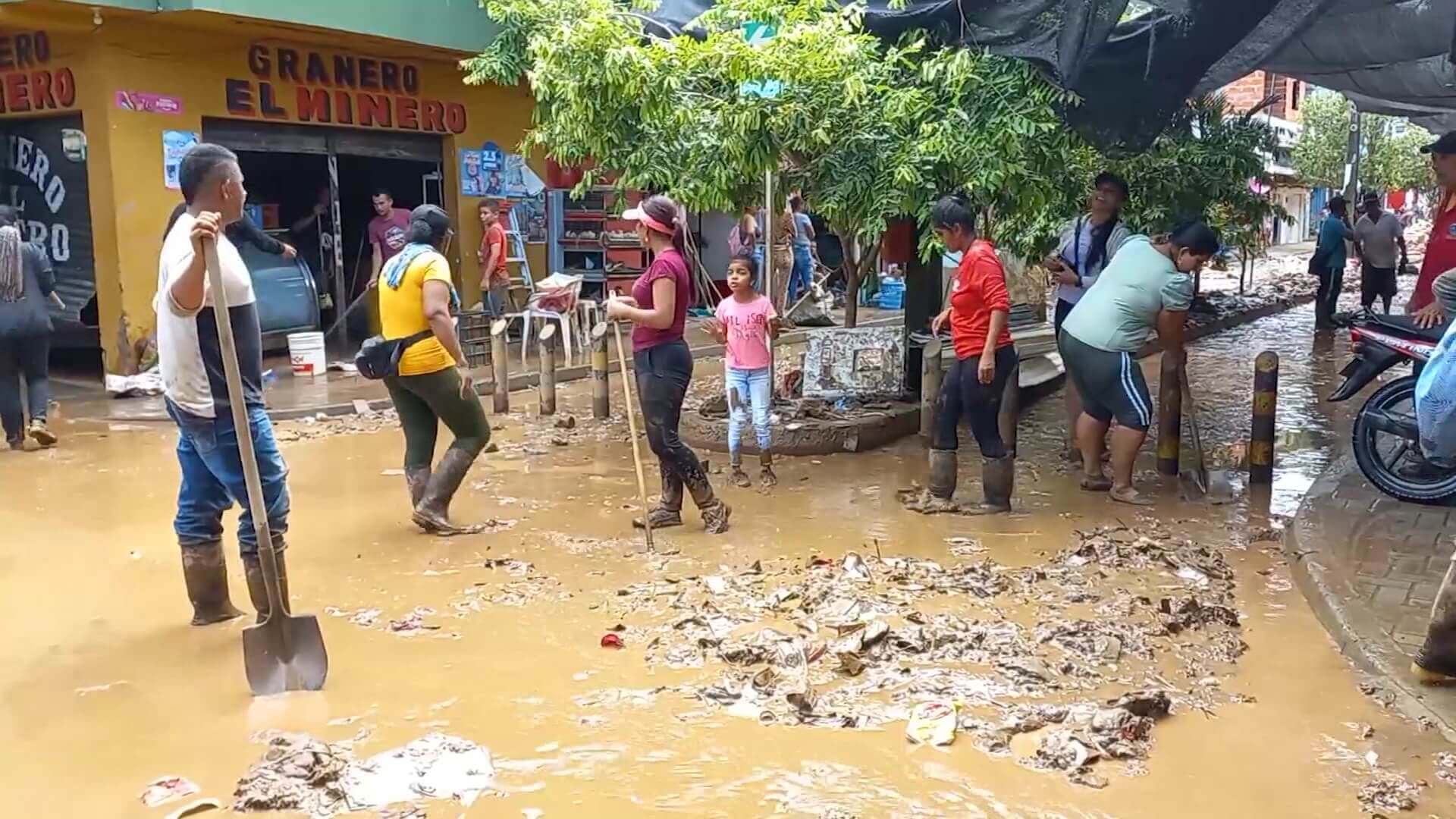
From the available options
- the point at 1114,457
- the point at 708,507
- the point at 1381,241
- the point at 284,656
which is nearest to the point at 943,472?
the point at 1114,457

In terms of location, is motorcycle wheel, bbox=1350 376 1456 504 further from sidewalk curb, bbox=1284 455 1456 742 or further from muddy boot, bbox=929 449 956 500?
muddy boot, bbox=929 449 956 500

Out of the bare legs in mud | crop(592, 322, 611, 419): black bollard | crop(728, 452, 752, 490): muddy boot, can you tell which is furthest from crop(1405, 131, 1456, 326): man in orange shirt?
crop(592, 322, 611, 419): black bollard

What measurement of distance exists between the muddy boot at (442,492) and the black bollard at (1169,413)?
427cm

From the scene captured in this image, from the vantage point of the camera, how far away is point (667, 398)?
6.59 m

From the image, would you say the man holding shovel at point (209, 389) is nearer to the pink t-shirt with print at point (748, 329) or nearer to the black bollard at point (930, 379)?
the pink t-shirt with print at point (748, 329)

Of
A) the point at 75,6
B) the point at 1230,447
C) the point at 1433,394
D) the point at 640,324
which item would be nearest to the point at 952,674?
the point at 1433,394

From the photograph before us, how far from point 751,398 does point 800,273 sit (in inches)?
416

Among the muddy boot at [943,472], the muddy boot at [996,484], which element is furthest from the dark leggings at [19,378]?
the muddy boot at [996,484]

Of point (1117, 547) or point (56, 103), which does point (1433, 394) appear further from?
point (56, 103)

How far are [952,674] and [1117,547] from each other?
2043mm

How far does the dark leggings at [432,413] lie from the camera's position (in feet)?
21.5

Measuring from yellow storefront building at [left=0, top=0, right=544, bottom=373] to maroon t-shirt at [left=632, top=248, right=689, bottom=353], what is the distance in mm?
6548

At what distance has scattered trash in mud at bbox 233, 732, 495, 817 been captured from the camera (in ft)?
12.0

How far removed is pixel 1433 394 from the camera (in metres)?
3.56
